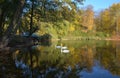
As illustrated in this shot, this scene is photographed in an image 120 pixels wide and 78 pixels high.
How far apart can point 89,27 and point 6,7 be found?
6517cm

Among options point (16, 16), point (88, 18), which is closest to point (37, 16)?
point (16, 16)

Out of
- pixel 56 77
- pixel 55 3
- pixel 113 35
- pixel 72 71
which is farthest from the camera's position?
A: pixel 113 35

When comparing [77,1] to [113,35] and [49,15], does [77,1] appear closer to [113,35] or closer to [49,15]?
[49,15]

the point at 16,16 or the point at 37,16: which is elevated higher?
the point at 37,16

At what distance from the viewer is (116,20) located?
85688 millimetres

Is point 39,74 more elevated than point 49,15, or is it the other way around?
point 49,15

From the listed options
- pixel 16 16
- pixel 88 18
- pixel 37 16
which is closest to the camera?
pixel 16 16

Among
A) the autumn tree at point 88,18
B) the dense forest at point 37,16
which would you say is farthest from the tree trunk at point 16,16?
the autumn tree at point 88,18

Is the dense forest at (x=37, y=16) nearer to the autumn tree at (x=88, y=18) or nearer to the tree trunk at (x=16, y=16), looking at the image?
the tree trunk at (x=16, y=16)

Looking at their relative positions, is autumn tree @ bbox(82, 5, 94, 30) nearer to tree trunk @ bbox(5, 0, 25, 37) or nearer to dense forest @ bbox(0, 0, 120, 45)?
dense forest @ bbox(0, 0, 120, 45)

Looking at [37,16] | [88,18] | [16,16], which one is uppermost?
[88,18]

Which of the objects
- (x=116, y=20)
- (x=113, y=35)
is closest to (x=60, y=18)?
(x=113, y=35)

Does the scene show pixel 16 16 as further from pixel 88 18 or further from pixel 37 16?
pixel 88 18


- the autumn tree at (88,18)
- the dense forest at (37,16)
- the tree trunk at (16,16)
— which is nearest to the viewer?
the tree trunk at (16,16)
